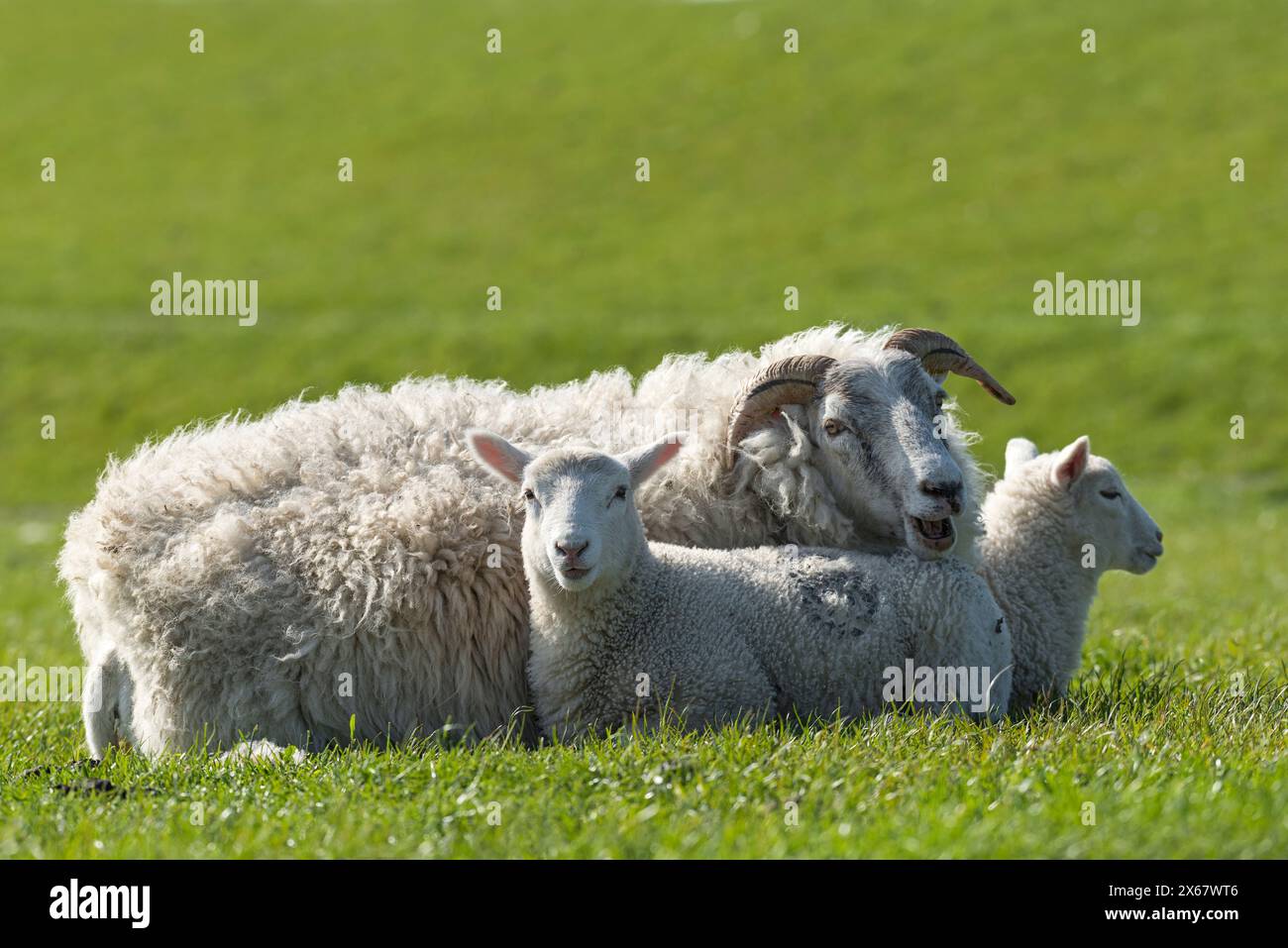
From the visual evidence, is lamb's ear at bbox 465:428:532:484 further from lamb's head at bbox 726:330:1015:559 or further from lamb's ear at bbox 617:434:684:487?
lamb's head at bbox 726:330:1015:559

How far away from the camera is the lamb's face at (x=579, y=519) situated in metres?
5.96

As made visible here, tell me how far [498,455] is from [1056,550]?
3.04 meters

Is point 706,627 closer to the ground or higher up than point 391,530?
closer to the ground

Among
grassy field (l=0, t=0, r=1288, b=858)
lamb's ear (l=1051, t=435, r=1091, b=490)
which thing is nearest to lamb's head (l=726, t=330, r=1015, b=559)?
lamb's ear (l=1051, t=435, r=1091, b=490)

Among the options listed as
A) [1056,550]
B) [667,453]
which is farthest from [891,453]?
[1056,550]

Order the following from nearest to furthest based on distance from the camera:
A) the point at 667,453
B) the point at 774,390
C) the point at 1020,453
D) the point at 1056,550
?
the point at 667,453 → the point at 774,390 → the point at 1056,550 → the point at 1020,453

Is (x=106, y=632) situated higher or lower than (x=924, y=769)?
higher

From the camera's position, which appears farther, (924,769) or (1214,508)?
(1214,508)

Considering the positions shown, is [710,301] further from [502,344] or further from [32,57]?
[32,57]

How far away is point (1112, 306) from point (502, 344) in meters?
→ 12.5

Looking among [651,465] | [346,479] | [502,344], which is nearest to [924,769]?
[651,465]

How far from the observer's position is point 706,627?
6371mm

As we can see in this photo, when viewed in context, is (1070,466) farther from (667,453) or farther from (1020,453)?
(667,453)

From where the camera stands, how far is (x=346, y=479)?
6.96 m
